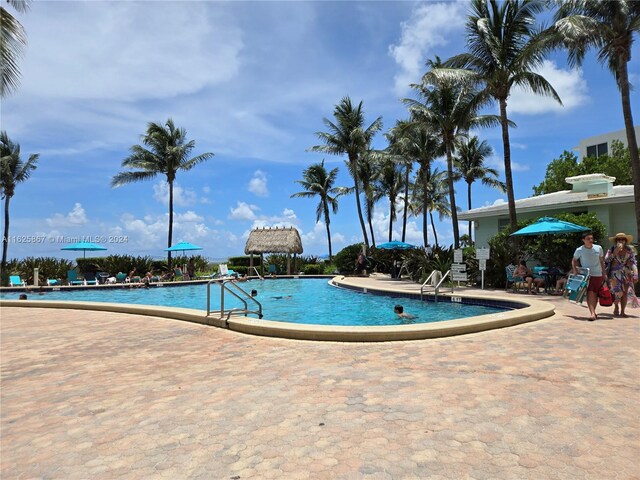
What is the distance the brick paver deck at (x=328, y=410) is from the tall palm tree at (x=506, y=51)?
1279 centimetres

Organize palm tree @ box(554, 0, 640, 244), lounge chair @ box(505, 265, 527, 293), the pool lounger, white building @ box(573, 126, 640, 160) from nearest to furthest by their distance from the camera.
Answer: the pool lounger, palm tree @ box(554, 0, 640, 244), lounge chair @ box(505, 265, 527, 293), white building @ box(573, 126, 640, 160)

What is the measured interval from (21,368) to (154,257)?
26.1 meters

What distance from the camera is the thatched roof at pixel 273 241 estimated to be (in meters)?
32.0

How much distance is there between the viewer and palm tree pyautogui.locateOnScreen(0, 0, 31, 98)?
1195cm

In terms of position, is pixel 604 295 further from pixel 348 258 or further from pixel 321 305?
pixel 348 258

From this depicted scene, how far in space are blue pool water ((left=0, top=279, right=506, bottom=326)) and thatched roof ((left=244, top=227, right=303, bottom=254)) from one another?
11.4 metres

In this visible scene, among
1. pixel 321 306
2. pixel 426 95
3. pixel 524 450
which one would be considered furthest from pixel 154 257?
pixel 524 450

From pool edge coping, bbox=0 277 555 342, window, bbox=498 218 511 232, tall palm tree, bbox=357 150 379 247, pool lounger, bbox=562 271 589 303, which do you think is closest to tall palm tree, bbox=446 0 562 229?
window, bbox=498 218 511 232

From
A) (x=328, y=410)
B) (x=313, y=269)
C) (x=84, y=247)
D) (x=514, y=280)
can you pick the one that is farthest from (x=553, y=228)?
(x=84, y=247)

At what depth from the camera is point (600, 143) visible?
124ft

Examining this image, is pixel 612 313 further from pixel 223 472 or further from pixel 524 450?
pixel 223 472

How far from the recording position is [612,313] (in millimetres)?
8453

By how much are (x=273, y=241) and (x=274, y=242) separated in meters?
0.15

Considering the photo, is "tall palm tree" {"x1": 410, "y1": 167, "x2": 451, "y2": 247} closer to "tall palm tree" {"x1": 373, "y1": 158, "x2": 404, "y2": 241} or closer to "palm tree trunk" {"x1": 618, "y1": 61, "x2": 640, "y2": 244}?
"tall palm tree" {"x1": 373, "y1": 158, "x2": 404, "y2": 241}
